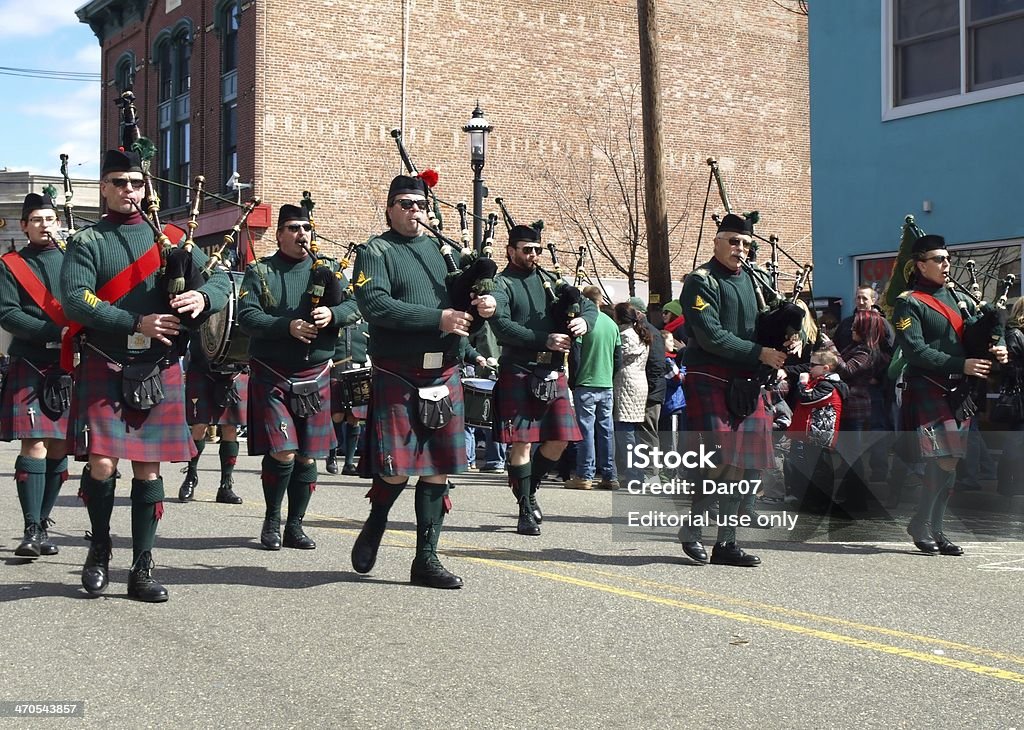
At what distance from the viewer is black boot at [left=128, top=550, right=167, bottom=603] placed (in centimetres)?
686

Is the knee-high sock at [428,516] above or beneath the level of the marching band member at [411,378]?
beneath

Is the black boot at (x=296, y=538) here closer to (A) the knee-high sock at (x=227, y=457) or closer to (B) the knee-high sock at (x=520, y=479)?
(B) the knee-high sock at (x=520, y=479)

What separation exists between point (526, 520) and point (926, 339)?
9.88ft

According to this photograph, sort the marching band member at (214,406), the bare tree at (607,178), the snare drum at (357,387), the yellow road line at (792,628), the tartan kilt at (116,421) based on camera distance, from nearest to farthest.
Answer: the yellow road line at (792,628)
the tartan kilt at (116,421)
the snare drum at (357,387)
the marching band member at (214,406)
the bare tree at (607,178)

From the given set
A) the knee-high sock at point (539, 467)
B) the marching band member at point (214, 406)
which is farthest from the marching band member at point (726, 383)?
the marching band member at point (214, 406)

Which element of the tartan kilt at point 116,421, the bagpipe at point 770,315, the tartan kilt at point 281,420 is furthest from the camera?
the tartan kilt at point 281,420

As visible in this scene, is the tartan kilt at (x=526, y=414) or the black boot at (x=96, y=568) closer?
the black boot at (x=96, y=568)

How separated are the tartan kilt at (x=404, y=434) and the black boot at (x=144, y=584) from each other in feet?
3.85

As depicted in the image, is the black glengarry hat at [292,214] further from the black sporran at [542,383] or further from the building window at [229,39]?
the building window at [229,39]

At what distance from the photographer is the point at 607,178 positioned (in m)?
32.4

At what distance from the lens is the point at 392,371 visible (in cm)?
739

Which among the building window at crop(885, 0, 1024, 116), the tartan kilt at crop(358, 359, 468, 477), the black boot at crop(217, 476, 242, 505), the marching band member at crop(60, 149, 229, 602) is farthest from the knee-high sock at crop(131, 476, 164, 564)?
the building window at crop(885, 0, 1024, 116)

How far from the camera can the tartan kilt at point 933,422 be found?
8.89 m

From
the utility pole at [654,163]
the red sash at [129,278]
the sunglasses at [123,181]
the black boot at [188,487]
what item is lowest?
the black boot at [188,487]
